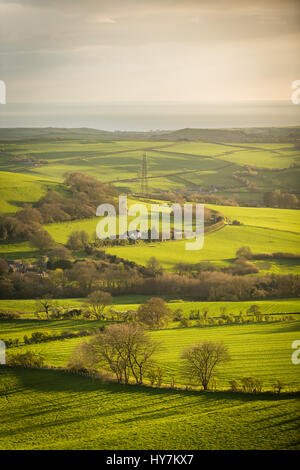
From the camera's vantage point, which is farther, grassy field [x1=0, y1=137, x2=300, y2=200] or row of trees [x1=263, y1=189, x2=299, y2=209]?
grassy field [x1=0, y1=137, x2=300, y2=200]

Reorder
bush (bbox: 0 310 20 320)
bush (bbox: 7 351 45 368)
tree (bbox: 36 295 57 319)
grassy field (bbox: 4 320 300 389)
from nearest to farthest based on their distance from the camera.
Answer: grassy field (bbox: 4 320 300 389) → bush (bbox: 7 351 45 368) → bush (bbox: 0 310 20 320) → tree (bbox: 36 295 57 319)

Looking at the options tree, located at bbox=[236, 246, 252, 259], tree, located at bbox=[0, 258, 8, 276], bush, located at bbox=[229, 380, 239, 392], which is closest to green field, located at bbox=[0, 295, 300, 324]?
tree, located at bbox=[0, 258, 8, 276]

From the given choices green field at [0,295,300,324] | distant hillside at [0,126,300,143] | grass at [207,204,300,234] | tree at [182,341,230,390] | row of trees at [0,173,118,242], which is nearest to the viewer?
tree at [182,341,230,390]

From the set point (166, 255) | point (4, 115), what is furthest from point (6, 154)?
point (166, 255)

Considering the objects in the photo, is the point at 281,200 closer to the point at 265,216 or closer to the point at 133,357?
the point at 265,216

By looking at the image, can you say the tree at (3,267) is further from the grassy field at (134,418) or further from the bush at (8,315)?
the grassy field at (134,418)

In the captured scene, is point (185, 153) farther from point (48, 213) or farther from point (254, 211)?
point (48, 213)

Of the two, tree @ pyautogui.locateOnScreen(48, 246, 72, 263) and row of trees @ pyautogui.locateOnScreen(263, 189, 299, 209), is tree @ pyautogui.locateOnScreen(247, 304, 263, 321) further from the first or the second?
row of trees @ pyautogui.locateOnScreen(263, 189, 299, 209)
